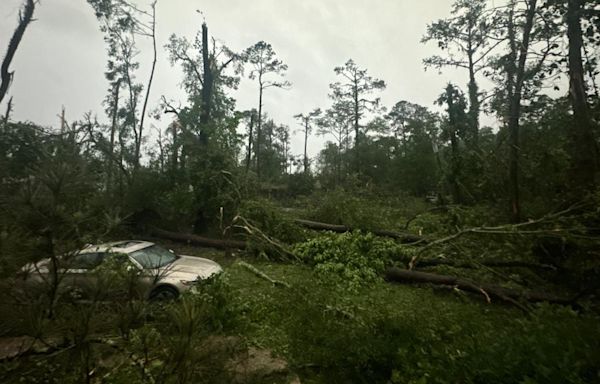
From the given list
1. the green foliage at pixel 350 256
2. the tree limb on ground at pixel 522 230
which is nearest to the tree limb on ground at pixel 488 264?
the tree limb on ground at pixel 522 230

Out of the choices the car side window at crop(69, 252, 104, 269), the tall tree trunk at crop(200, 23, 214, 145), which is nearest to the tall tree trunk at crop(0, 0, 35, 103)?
the tall tree trunk at crop(200, 23, 214, 145)

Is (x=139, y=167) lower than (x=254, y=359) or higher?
higher

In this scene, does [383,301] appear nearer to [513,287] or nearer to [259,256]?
[513,287]

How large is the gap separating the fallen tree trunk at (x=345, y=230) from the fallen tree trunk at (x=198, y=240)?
2.31 m

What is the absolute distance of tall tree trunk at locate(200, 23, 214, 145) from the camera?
15.5m

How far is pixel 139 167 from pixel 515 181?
14.5 metres

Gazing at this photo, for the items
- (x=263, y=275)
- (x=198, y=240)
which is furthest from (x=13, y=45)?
(x=263, y=275)

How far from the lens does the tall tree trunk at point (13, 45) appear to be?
14.5m

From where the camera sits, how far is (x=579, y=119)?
8.65 m

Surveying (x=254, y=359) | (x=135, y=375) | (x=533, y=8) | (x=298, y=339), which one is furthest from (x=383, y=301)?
(x=533, y=8)

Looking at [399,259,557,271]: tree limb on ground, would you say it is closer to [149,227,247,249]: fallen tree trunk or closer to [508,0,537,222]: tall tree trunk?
[508,0,537,222]: tall tree trunk

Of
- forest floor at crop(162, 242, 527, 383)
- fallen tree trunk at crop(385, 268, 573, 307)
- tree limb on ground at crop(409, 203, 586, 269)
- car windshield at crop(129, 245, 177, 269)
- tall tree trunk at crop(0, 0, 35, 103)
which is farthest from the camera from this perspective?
tall tree trunk at crop(0, 0, 35, 103)

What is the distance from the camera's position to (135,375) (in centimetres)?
462

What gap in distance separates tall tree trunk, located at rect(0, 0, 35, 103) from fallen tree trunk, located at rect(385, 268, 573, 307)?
16.8 metres
